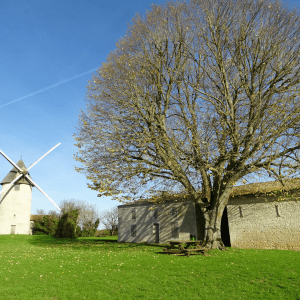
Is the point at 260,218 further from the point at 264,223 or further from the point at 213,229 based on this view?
the point at 213,229

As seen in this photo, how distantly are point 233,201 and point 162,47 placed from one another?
14996 millimetres

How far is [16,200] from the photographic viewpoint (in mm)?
45812

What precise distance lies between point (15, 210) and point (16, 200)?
6.02 feet

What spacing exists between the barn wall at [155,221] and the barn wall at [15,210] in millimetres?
21045

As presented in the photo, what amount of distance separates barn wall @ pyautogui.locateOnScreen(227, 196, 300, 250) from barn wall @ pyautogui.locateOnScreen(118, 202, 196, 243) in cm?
656

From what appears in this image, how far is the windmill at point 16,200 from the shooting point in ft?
145

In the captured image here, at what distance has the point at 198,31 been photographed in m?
17.7

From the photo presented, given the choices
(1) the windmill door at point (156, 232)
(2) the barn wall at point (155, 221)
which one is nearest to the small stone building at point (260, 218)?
(2) the barn wall at point (155, 221)

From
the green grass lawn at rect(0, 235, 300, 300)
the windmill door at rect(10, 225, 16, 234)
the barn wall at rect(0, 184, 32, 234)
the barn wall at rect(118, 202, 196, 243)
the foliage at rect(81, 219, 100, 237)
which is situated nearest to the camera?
the green grass lawn at rect(0, 235, 300, 300)

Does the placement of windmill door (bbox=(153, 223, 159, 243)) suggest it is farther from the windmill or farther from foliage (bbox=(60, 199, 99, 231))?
foliage (bbox=(60, 199, 99, 231))

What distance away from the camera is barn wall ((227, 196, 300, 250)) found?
2089cm

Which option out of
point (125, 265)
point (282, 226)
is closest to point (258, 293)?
point (125, 265)

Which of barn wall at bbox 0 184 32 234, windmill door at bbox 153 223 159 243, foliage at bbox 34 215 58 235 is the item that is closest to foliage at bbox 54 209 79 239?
barn wall at bbox 0 184 32 234

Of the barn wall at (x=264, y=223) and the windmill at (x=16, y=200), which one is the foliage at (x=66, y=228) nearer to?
the windmill at (x=16, y=200)
